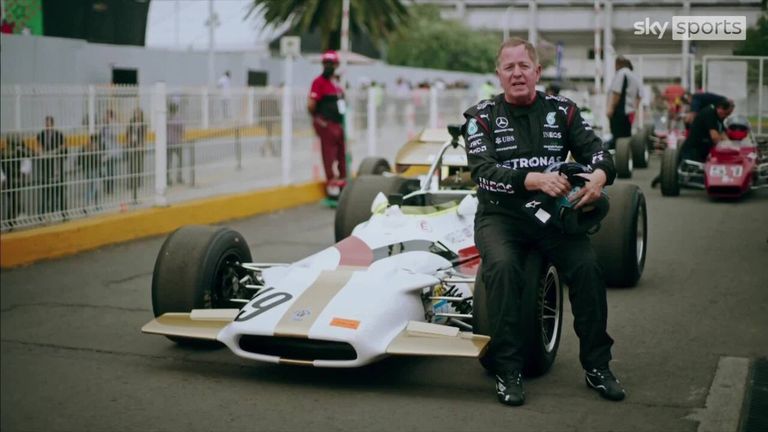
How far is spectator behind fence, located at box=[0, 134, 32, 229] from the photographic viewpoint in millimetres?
9953

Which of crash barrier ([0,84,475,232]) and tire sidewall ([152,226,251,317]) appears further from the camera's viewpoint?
crash barrier ([0,84,475,232])

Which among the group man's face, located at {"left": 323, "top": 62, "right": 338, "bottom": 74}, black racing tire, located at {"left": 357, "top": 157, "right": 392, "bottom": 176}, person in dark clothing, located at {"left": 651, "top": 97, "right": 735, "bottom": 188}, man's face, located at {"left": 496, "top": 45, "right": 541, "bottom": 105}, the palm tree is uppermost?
the palm tree

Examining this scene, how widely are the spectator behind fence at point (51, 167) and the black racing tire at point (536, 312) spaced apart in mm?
6119

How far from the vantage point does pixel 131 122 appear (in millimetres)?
11695

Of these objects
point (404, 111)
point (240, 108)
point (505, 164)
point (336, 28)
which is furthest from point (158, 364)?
point (336, 28)

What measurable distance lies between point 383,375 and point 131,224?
245 inches

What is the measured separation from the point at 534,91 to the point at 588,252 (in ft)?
2.71

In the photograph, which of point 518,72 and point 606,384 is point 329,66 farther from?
point 606,384

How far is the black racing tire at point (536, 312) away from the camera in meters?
5.36

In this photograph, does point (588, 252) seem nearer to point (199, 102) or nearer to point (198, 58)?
point (199, 102)

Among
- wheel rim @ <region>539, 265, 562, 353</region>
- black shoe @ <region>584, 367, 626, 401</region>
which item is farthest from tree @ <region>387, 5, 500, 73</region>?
black shoe @ <region>584, 367, 626, 401</region>

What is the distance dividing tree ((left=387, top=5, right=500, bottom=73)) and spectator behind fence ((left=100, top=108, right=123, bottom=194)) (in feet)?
48.7

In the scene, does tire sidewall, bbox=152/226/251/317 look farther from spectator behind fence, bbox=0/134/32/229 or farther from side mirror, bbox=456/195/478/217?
spectator behind fence, bbox=0/134/32/229

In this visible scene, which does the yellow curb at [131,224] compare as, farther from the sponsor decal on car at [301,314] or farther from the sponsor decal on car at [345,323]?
the sponsor decal on car at [345,323]
